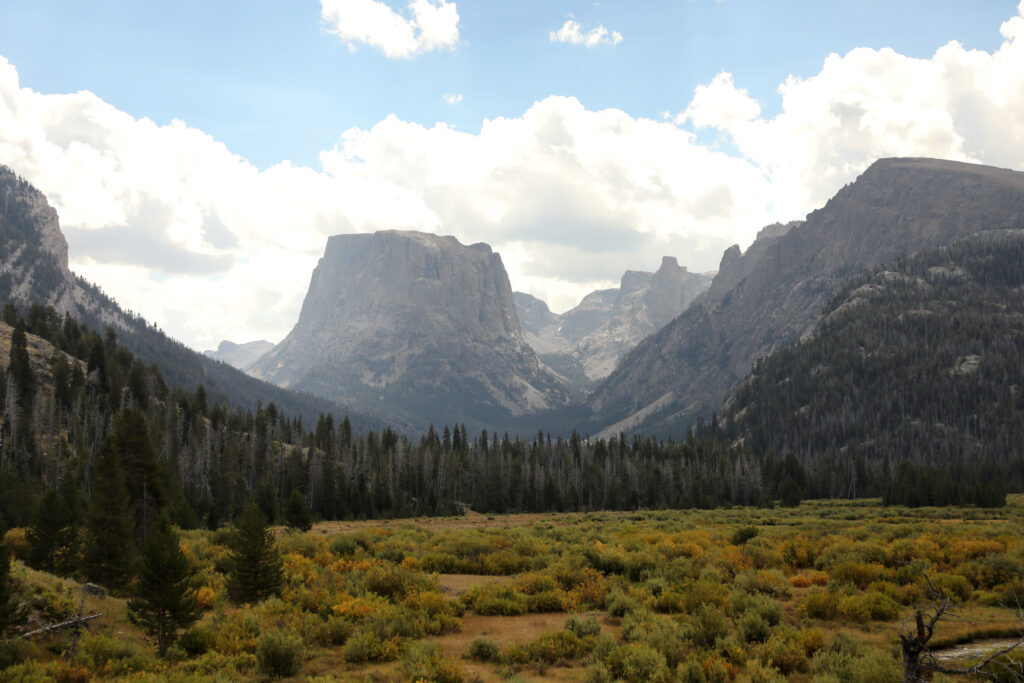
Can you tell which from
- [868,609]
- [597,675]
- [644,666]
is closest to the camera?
[597,675]

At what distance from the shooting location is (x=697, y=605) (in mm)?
20125

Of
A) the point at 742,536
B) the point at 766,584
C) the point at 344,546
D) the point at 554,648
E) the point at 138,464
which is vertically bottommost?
the point at 344,546

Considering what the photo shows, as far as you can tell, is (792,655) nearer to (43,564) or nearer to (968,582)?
(968,582)

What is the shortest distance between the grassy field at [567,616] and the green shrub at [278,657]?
33 mm

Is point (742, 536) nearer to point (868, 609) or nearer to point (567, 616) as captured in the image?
point (868, 609)

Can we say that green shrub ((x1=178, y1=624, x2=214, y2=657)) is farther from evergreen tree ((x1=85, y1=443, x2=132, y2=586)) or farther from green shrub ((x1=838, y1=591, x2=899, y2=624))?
green shrub ((x1=838, y1=591, x2=899, y2=624))

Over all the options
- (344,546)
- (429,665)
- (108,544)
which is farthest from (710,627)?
Result: (108,544)

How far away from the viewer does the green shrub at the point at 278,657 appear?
50.2 ft

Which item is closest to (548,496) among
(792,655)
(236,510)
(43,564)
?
(236,510)

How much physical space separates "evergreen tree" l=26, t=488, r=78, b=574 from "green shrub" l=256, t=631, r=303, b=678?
58.3 ft

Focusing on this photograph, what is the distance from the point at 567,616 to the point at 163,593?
1295 centimetres

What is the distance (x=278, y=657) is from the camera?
15.4 metres

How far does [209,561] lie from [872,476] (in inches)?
5834

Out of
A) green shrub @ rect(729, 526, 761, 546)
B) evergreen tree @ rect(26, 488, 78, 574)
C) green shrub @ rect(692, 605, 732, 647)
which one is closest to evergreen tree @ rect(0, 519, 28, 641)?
evergreen tree @ rect(26, 488, 78, 574)
